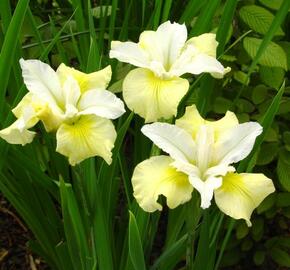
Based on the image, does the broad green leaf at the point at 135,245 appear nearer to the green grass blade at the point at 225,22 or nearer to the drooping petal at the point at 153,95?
the drooping petal at the point at 153,95

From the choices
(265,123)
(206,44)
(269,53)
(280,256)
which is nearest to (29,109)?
(206,44)

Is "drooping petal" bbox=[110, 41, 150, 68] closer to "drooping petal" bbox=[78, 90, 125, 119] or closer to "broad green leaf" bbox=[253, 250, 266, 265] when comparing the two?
"drooping petal" bbox=[78, 90, 125, 119]

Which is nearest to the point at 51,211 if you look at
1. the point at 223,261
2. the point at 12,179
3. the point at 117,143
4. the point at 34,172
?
the point at 12,179

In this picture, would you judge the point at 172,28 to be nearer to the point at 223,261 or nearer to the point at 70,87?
the point at 70,87

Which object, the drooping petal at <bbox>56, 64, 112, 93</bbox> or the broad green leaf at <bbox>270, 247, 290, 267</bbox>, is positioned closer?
the drooping petal at <bbox>56, 64, 112, 93</bbox>

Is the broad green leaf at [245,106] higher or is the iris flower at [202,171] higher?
the iris flower at [202,171]

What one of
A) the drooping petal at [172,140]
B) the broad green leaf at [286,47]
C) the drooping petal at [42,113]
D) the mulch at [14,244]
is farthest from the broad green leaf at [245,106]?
the mulch at [14,244]

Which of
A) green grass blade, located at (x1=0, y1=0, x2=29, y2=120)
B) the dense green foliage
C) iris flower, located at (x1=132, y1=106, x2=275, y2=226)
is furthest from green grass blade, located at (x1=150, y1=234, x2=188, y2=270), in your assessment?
green grass blade, located at (x1=0, y1=0, x2=29, y2=120)
